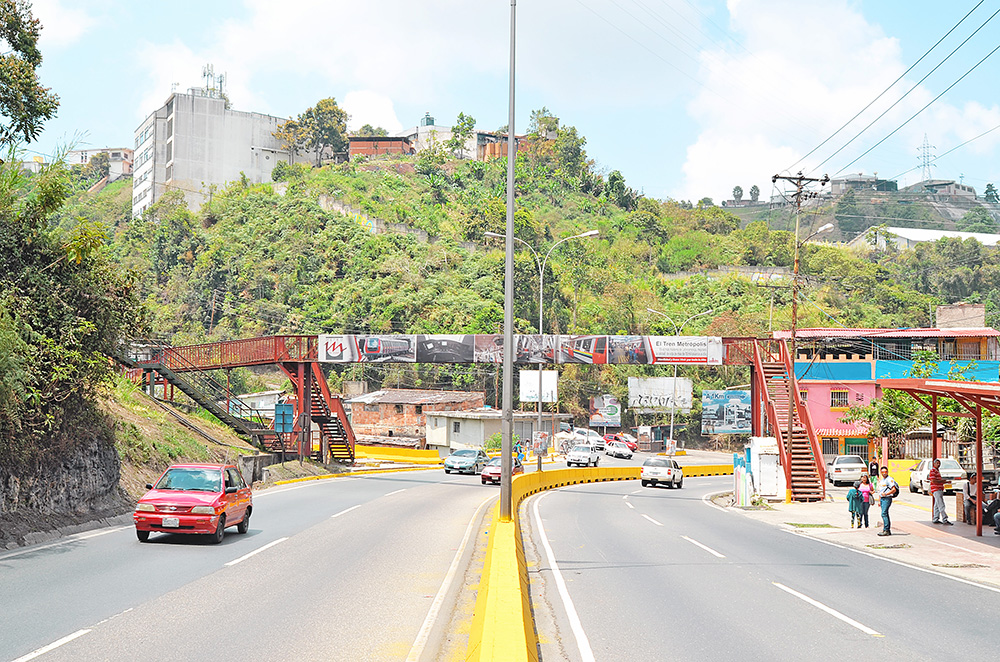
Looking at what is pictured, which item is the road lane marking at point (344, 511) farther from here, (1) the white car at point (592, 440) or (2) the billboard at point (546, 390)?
(1) the white car at point (592, 440)

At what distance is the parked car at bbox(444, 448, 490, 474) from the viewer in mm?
48656

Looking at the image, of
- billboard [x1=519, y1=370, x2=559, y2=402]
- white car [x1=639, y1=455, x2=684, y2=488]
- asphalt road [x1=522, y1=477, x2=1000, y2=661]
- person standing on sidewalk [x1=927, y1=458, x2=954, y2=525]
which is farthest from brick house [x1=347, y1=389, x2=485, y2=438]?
asphalt road [x1=522, y1=477, x2=1000, y2=661]

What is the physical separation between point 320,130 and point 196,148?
30.1 meters

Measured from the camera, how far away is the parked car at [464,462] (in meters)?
48.7

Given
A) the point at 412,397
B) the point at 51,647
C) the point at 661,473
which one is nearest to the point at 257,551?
the point at 51,647

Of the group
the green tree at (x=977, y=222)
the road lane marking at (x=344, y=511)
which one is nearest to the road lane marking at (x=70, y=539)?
the road lane marking at (x=344, y=511)

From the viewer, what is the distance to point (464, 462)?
48.8 metres

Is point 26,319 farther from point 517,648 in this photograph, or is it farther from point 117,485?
point 517,648

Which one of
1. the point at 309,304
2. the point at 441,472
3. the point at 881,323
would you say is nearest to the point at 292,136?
the point at 309,304

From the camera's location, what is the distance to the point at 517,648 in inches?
288

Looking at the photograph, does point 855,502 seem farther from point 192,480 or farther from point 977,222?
point 977,222

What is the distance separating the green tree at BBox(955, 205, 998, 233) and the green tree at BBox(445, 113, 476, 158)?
97891mm

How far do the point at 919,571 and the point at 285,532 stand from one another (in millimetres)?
12577

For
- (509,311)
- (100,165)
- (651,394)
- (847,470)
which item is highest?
(100,165)
